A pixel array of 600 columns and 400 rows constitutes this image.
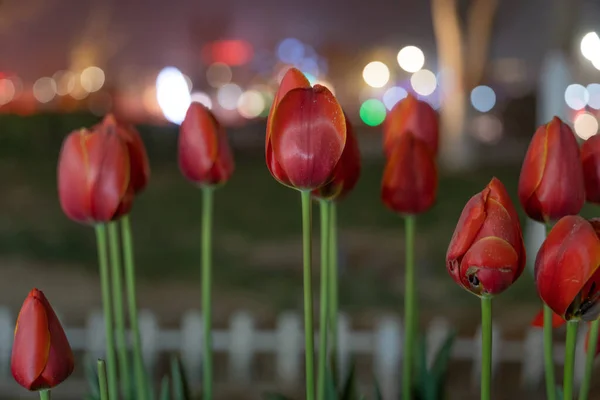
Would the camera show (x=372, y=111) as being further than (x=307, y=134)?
Yes

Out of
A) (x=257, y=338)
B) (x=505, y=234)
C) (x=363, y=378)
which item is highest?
(x=505, y=234)

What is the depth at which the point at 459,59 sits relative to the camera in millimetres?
5062

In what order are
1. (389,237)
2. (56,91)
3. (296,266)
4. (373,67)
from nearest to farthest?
1. (296,266)
2. (389,237)
3. (56,91)
4. (373,67)

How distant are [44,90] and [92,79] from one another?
1.27ft

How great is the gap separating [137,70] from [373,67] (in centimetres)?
429

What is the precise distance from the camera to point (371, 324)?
269cm

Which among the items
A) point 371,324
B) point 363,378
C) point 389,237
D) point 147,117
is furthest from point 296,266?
point 147,117

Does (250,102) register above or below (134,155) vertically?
above

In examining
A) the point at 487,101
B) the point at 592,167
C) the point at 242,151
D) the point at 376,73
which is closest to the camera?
the point at 592,167

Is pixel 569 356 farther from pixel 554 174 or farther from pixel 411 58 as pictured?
pixel 411 58

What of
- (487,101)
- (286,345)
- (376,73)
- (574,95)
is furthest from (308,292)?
(376,73)

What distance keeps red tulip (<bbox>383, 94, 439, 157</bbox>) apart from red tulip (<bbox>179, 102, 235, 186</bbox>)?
0.46 ft

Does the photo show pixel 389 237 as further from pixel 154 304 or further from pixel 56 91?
pixel 56 91

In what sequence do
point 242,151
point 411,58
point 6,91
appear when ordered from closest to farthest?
point 6,91, point 242,151, point 411,58
